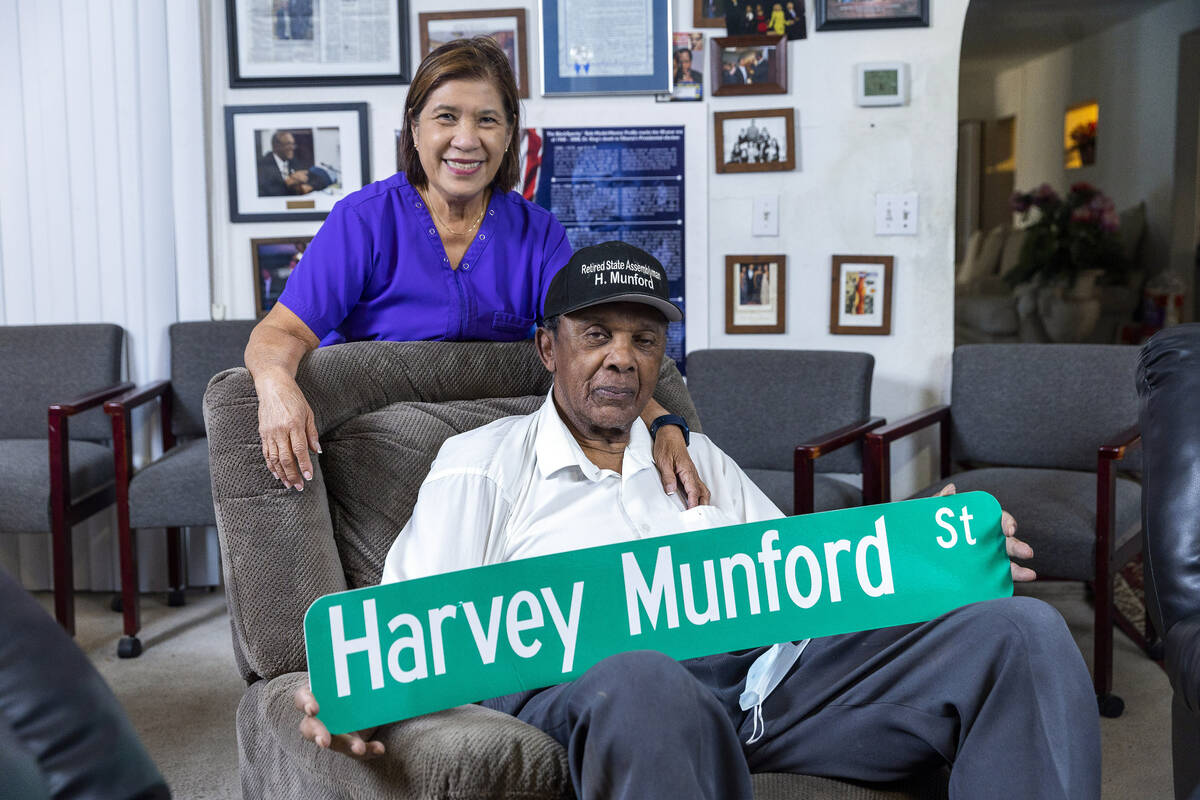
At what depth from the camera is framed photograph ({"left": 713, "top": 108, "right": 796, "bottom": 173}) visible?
3.44 m

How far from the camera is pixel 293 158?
3.53 m

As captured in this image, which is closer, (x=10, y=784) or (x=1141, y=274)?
(x=10, y=784)

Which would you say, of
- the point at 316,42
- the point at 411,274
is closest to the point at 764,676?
the point at 411,274

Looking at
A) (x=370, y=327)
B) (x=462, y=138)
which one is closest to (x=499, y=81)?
(x=462, y=138)

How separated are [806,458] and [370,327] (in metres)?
1.20

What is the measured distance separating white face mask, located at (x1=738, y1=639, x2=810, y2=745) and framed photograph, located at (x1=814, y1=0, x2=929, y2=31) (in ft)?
7.91

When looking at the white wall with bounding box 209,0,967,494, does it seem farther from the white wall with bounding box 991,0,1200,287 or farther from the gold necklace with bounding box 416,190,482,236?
the gold necklace with bounding box 416,190,482,236

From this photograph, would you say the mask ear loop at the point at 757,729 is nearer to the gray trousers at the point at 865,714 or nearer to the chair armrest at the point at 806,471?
the gray trousers at the point at 865,714

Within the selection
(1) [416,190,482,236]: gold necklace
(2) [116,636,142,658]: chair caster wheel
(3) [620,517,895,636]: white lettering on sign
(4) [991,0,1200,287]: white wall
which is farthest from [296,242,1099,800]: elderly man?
(4) [991,0,1200,287]: white wall

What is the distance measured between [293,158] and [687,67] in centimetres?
133

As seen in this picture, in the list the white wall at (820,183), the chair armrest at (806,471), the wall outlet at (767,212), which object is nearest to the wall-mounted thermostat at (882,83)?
the white wall at (820,183)

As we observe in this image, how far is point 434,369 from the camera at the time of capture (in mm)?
2002

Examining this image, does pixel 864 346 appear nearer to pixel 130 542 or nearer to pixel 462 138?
pixel 462 138

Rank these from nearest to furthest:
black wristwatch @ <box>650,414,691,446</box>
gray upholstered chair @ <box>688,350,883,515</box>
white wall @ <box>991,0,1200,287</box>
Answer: black wristwatch @ <box>650,414,691,446</box> < gray upholstered chair @ <box>688,350,883,515</box> < white wall @ <box>991,0,1200,287</box>
